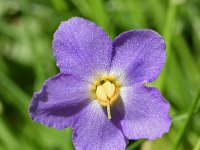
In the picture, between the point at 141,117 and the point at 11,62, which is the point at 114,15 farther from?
the point at 141,117

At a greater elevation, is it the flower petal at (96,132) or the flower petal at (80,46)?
the flower petal at (80,46)

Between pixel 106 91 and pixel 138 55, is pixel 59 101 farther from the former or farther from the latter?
pixel 138 55

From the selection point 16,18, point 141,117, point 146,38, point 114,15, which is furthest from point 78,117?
point 16,18

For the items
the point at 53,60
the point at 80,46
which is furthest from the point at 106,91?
the point at 53,60

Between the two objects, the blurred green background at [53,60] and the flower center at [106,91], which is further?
the blurred green background at [53,60]

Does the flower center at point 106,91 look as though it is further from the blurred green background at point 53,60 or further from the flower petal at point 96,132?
the blurred green background at point 53,60

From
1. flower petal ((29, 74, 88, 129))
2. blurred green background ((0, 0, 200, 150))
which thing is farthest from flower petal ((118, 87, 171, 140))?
blurred green background ((0, 0, 200, 150))

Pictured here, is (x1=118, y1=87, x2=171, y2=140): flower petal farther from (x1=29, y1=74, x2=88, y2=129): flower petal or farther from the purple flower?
(x1=29, y1=74, x2=88, y2=129): flower petal

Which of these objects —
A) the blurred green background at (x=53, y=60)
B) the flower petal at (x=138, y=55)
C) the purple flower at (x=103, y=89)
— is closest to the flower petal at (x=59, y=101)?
the purple flower at (x=103, y=89)
